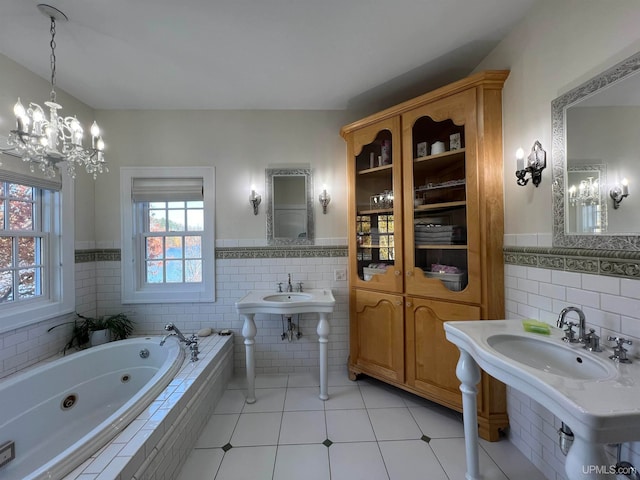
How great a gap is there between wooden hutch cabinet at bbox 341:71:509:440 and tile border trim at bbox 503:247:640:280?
134 millimetres

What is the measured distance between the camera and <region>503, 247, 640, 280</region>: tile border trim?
0.98 metres

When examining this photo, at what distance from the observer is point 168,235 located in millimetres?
2475

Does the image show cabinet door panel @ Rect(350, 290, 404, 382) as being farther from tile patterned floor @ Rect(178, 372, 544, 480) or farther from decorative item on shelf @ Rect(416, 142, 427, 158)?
decorative item on shelf @ Rect(416, 142, 427, 158)

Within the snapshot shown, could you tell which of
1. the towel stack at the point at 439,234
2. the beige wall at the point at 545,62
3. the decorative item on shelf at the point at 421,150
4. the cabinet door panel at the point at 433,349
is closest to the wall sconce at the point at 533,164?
the beige wall at the point at 545,62

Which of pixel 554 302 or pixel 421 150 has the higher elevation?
pixel 421 150

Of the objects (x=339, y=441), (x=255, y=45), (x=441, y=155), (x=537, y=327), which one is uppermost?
(x=255, y=45)

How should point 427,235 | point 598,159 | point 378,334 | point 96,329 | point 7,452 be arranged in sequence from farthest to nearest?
point 96,329 < point 378,334 < point 427,235 < point 7,452 < point 598,159

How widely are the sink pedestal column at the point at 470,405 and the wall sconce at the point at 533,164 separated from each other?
Result: 0.99 m

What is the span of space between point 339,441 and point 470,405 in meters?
0.82

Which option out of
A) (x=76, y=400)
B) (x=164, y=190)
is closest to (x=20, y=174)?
(x=164, y=190)

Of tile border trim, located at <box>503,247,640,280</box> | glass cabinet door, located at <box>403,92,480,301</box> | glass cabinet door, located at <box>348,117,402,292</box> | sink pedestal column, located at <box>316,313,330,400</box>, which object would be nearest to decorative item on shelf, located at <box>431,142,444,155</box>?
glass cabinet door, located at <box>403,92,480,301</box>

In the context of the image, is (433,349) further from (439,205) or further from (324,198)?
(324,198)

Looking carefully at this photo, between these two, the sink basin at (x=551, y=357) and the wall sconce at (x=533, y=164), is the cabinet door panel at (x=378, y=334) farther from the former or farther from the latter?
the wall sconce at (x=533, y=164)

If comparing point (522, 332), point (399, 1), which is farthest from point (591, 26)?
point (522, 332)
